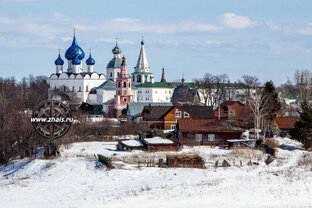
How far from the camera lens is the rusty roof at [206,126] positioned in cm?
3994

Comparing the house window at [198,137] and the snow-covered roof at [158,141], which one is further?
the house window at [198,137]

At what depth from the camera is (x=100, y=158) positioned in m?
27.7

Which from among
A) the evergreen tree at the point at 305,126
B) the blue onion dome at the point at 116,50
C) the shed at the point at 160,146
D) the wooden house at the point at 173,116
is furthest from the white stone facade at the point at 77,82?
the evergreen tree at the point at 305,126

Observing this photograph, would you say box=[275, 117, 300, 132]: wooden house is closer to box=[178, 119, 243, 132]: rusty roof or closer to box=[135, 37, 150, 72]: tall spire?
box=[178, 119, 243, 132]: rusty roof

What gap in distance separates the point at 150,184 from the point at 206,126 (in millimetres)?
18303

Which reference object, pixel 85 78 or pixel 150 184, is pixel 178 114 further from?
pixel 85 78

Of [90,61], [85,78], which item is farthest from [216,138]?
[90,61]

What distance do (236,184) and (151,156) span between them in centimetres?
962

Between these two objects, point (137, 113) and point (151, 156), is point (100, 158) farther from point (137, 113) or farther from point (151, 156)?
point (137, 113)

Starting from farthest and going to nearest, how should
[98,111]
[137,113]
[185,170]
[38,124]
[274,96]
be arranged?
[98,111]
[137,113]
[274,96]
[38,124]
[185,170]

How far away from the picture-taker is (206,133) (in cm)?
3994

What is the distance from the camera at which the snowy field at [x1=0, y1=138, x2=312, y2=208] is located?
20.0 meters

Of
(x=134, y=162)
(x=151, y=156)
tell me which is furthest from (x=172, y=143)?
(x=134, y=162)

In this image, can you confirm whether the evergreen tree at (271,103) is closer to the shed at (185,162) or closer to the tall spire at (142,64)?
the shed at (185,162)
